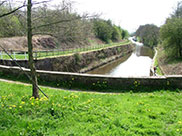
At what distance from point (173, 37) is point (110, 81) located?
60.5ft

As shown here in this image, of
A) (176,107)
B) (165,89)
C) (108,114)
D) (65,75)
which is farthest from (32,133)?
(165,89)

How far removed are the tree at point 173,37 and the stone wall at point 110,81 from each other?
1702cm

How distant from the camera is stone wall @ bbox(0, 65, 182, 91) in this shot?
24.9 ft

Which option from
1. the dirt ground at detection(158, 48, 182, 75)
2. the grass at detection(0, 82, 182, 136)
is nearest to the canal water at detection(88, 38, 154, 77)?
the dirt ground at detection(158, 48, 182, 75)

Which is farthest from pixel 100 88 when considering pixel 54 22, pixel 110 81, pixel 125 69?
pixel 125 69

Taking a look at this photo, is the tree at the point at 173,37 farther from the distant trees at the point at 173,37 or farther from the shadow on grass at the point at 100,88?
the shadow on grass at the point at 100,88

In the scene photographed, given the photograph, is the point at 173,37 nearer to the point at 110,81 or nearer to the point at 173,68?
the point at 173,68

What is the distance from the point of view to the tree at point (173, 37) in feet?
70.7

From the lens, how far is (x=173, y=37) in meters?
22.0

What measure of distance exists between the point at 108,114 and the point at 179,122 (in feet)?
5.93

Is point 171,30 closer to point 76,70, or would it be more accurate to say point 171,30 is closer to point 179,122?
point 76,70

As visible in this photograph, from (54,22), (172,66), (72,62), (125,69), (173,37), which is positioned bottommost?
(125,69)

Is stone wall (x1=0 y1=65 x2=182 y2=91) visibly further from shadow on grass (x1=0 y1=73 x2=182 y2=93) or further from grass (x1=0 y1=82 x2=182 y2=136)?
grass (x1=0 y1=82 x2=182 y2=136)

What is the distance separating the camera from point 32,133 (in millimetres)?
3016
